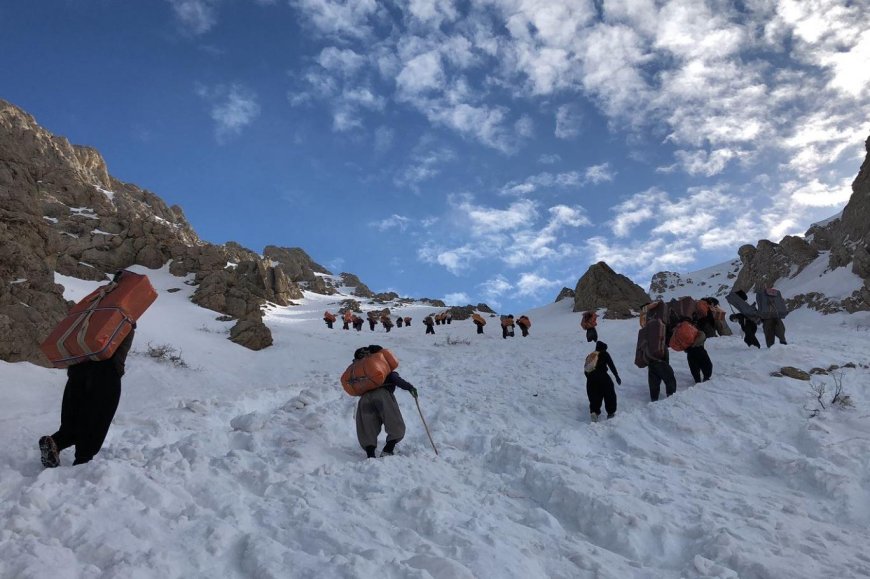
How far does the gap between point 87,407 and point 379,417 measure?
132 inches

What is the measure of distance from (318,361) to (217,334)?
17.5 feet

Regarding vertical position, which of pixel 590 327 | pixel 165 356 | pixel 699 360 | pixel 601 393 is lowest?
pixel 601 393

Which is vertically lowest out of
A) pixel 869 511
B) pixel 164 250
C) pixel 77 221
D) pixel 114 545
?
pixel 869 511

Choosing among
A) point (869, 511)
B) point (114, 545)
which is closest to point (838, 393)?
point (869, 511)

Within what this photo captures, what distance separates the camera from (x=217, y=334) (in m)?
18.4

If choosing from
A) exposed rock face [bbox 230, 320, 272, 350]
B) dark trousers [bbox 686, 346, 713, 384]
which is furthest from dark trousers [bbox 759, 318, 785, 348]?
exposed rock face [bbox 230, 320, 272, 350]

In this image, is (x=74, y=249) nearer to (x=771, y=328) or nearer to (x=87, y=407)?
(x=87, y=407)

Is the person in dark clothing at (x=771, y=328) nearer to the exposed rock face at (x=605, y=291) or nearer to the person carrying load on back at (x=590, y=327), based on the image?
the person carrying load on back at (x=590, y=327)

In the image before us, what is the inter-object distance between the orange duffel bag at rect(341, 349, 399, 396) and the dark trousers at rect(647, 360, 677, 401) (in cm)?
528

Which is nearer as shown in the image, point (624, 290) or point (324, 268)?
point (624, 290)

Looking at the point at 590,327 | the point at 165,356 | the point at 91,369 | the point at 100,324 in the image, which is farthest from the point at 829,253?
the point at 91,369

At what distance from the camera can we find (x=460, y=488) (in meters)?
4.78

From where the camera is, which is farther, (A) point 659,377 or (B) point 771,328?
(B) point 771,328

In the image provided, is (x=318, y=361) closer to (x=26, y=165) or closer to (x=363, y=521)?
(x=26, y=165)
